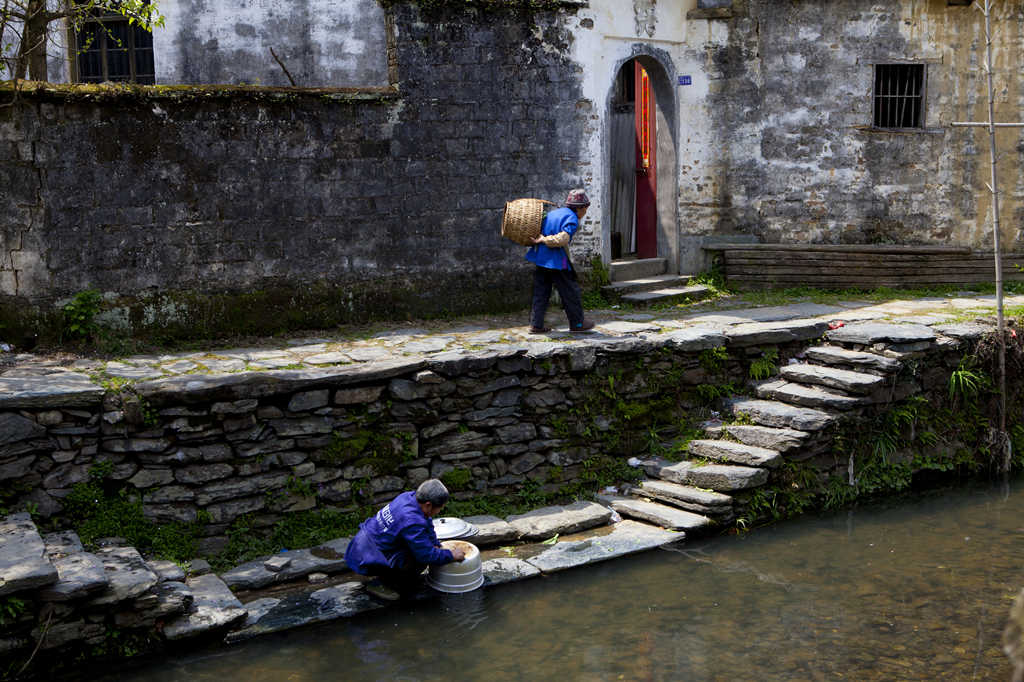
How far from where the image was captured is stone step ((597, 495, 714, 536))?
7688 millimetres

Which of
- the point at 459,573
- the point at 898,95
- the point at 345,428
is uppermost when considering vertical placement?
the point at 898,95

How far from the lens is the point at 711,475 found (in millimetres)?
8102

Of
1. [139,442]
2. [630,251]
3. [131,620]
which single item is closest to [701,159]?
[630,251]

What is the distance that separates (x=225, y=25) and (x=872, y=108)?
8767 mm

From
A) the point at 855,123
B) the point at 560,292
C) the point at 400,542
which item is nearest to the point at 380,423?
the point at 400,542

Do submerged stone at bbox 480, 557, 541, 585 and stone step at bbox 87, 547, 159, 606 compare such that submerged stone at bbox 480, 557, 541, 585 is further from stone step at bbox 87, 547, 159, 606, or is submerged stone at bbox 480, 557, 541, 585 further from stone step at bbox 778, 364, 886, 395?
stone step at bbox 778, 364, 886, 395

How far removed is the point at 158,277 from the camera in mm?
8711

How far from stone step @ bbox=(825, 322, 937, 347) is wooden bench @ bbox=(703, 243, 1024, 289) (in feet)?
7.92

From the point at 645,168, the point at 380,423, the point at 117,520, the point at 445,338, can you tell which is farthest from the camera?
the point at 645,168

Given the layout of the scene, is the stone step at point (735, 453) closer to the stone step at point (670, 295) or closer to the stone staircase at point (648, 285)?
the stone step at point (670, 295)

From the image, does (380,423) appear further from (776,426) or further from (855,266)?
(855,266)

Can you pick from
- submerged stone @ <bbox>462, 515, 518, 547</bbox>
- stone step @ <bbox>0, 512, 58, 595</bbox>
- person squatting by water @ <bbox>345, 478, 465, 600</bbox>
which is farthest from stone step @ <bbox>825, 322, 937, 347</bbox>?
stone step @ <bbox>0, 512, 58, 595</bbox>

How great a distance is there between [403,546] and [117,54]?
33.4ft

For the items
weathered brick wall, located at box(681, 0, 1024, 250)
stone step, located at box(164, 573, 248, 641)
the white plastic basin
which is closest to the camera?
stone step, located at box(164, 573, 248, 641)
